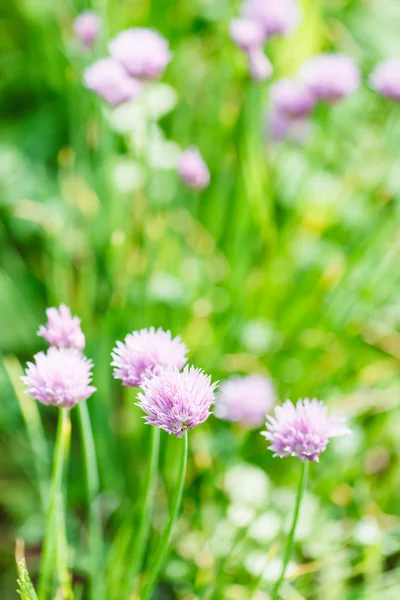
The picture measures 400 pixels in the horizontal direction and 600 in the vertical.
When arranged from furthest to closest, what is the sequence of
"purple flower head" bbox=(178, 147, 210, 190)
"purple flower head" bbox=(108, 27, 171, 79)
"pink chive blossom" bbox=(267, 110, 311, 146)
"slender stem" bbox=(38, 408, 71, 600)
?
"pink chive blossom" bbox=(267, 110, 311, 146) → "purple flower head" bbox=(178, 147, 210, 190) → "purple flower head" bbox=(108, 27, 171, 79) → "slender stem" bbox=(38, 408, 71, 600)

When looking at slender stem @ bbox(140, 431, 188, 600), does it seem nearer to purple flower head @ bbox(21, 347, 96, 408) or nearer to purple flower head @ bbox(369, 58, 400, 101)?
purple flower head @ bbox(21, 347, 96, 408)

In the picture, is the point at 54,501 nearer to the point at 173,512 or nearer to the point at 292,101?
the point at 173,512

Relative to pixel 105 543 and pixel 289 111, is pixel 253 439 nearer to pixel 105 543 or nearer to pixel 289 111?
pixel 105 543

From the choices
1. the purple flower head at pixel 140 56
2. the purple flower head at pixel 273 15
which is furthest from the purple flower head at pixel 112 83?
the purple flower head at pixel 273 15

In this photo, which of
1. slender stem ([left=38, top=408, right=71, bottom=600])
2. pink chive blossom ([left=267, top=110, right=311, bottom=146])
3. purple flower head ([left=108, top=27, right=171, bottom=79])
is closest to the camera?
slender stem ([left=38, top=408, right=71, bottom=600])

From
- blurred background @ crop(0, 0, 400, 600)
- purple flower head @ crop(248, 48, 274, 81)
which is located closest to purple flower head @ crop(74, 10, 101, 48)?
blurred background @ crop(0, 0, 400, 600)

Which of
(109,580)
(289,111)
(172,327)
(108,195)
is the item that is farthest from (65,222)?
(109,580)

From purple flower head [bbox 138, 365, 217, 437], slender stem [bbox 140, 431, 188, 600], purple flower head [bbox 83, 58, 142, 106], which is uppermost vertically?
purple flower head [bbox 83, 58, 142, 106]
